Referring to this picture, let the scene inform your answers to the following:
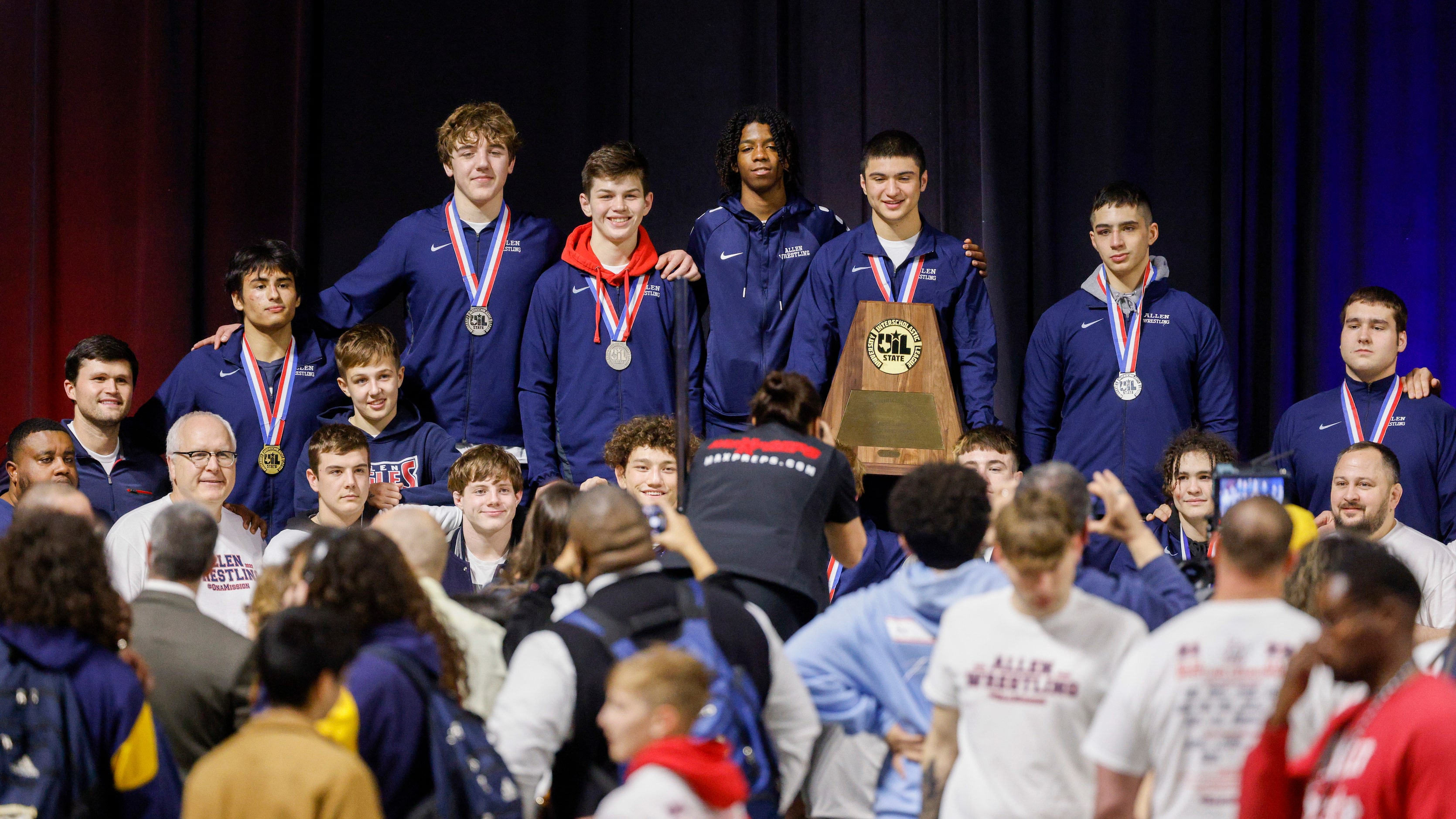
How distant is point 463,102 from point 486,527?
11.0 feet

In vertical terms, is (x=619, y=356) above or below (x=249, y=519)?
above

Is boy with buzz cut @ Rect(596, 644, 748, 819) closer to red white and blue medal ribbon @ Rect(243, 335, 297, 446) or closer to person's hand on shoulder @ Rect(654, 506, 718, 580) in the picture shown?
person's hand on shoulder @ Rect(654, 506, 718, 580)

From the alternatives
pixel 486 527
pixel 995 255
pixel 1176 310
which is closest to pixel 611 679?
pixel 486 527

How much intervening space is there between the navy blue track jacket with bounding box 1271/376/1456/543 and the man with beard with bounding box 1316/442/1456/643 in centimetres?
62

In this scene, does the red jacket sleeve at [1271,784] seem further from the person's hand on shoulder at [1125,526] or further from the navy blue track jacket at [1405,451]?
the navy blue track jacket at [1405,451]

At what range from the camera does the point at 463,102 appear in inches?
311

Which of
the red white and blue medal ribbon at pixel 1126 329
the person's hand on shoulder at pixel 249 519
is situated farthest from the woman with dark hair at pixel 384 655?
the red white and blue medal ribbon at pixel 1126 329

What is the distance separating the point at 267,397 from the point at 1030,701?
4.18 m

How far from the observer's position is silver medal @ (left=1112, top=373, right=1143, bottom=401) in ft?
20.8

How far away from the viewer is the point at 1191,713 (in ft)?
9.48

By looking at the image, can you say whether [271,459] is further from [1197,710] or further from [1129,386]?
[1197,710]

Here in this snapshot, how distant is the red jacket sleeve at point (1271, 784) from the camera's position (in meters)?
2.72

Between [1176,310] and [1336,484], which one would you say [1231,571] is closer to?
[1336,484]

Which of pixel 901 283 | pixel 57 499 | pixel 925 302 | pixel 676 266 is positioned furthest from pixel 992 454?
pixel 57 499
